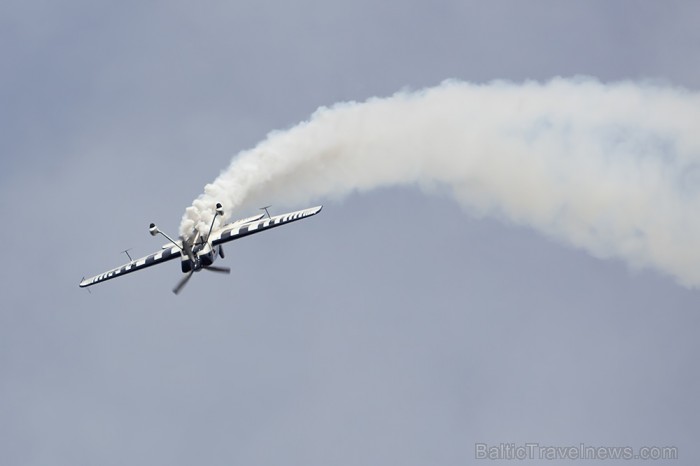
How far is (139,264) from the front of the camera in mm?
94188

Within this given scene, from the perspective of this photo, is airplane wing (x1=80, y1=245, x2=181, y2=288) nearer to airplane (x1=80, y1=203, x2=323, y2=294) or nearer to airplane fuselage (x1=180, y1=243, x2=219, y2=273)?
airplane (x1=80, y1=203, x2=323, y2=294)

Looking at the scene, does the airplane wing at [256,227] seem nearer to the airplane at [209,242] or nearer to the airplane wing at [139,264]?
the airplane at [209,242]

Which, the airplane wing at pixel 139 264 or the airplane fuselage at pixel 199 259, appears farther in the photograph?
the airplane wing at pixel 139 264

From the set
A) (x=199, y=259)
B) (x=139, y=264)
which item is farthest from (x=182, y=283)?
(x=139, y=264)

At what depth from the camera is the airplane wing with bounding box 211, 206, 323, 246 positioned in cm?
8838

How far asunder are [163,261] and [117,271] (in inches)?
235

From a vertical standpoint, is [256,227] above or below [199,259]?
above

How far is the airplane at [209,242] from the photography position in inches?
3408

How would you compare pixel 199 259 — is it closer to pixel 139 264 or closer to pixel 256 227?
pixel 256 227

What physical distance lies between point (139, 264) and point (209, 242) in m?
9.11

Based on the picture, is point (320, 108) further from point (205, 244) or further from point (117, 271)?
point (117, 271)

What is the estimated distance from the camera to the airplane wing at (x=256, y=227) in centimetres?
8838

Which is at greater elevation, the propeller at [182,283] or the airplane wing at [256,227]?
the airplane wing at [256,227]

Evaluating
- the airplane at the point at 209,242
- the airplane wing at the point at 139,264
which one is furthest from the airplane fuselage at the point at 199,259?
the airplane wing at the point at 139,264
